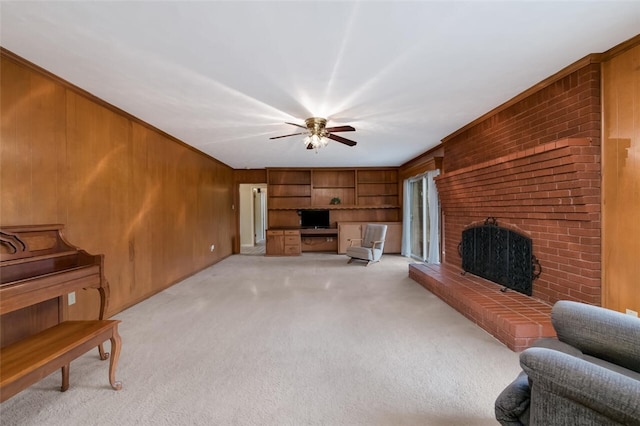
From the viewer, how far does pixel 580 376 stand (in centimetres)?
100

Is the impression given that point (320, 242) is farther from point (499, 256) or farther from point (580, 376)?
point (580, 376)

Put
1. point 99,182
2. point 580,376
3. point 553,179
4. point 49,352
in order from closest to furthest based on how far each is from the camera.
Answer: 1. point 580,376
2. point 49,352
3. point 553,179
4. point 99,182

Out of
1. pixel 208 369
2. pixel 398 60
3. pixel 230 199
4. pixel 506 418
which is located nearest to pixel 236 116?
pixel 398 60

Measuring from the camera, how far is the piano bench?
4.71 ft

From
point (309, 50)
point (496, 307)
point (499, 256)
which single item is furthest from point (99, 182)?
point (499, 256)

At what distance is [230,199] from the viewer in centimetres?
779

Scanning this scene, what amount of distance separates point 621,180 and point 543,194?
1.94 feet

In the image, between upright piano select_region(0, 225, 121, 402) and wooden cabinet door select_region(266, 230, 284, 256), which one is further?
wooden cabinet door select_region(266, 230, 284, 256)

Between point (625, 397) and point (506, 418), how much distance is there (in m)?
0.54

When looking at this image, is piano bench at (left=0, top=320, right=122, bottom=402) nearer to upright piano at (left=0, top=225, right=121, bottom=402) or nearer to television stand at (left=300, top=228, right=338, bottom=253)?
upright piano at (left=0, top=225, right=121, bottom=402)

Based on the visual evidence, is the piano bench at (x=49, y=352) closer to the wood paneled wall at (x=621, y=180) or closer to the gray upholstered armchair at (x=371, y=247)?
the wood paneled wall at (x=621, y=180)

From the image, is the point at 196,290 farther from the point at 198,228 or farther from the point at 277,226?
the point at 277,226

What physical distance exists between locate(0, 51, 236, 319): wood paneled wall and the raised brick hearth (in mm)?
3908

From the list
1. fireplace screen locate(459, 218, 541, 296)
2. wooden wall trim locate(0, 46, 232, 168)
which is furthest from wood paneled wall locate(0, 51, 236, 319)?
fireplace screen locate(459, 218, 541, 296)
